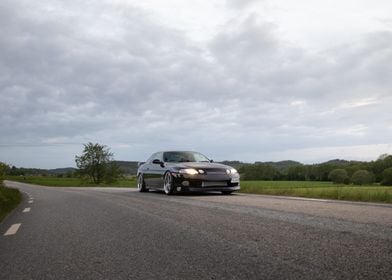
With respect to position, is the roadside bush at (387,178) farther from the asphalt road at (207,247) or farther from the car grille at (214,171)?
the asphalt road at (207,247)

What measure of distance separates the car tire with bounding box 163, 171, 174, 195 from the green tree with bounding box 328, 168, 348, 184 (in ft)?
113

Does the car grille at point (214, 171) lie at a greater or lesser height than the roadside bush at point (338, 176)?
lesser

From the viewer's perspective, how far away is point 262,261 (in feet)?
12.7

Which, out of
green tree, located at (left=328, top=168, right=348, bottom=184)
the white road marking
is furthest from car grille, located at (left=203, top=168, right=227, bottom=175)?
green tree, located at (left=328, top=168, right=348, bottom=184)

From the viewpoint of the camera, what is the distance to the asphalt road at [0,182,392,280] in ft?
11.9

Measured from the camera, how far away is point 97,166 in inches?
3327

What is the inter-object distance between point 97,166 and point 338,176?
4950cm

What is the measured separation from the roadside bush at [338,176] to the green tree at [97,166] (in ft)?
148

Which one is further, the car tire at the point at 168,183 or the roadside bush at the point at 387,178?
the roadside bush at the point at 387,178

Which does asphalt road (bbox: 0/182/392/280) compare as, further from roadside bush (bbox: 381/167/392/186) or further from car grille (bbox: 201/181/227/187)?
roadside bush (bbox: 381/167/392/186)

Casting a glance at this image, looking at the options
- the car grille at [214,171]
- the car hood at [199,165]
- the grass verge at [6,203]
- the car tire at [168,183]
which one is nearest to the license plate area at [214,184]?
the car grille at [214,171]

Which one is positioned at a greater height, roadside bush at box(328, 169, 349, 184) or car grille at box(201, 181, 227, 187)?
roadside bush at box(328, 169, 349, 184)

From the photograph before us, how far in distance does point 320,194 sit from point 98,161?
7554 centimetres

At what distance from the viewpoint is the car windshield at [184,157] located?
1515cm
